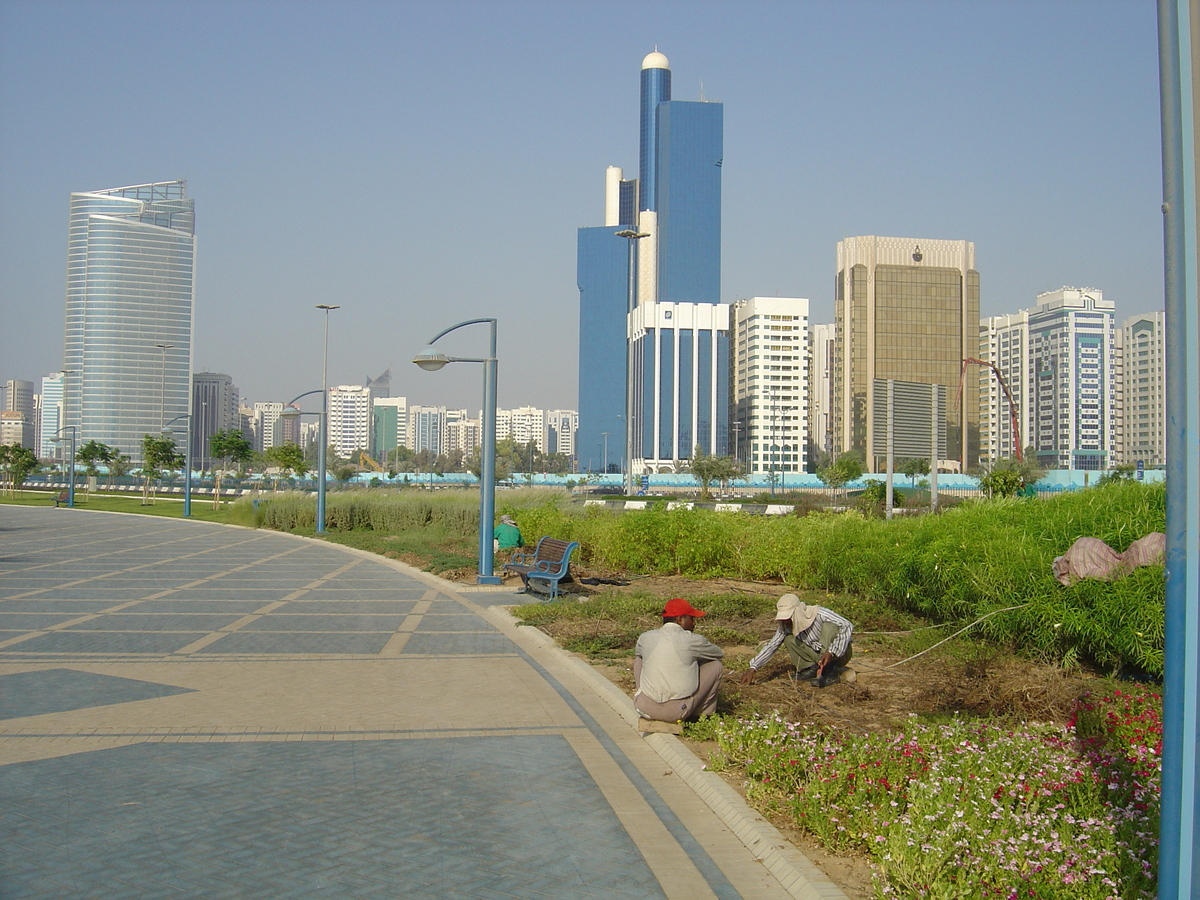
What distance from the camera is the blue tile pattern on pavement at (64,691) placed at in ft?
25.4

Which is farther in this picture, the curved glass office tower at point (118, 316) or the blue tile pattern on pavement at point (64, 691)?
the curved glass office tower at point (118, 316)

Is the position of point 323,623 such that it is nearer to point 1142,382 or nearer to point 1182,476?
point 1182,476

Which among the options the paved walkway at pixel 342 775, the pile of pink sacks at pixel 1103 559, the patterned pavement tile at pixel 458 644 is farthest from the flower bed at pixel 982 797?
the patterned pavement tile at pixel 458 644

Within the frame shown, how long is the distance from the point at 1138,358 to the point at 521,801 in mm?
127805

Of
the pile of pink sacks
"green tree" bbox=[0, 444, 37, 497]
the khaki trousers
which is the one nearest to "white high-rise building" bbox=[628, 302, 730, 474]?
"green tree" bbox=[0, 444, 37, 497]

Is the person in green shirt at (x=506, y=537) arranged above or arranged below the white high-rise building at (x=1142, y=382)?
below

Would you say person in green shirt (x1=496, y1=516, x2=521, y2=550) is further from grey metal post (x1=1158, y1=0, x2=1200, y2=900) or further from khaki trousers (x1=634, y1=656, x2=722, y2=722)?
grey metal post (x1=1158, y1=0, x2=1200, y2=900)

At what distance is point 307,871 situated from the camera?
451 cm

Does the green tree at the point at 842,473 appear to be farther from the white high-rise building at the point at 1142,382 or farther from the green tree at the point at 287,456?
the white high-rise building at the point at 1142,382

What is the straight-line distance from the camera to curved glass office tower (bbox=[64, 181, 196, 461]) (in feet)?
592

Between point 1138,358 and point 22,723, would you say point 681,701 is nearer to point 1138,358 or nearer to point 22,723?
point 22,723

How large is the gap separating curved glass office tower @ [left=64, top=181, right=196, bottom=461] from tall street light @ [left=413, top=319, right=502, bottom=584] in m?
180

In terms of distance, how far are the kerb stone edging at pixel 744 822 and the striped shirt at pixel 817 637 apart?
132cm

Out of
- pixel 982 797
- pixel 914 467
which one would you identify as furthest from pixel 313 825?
pixel 914 467
